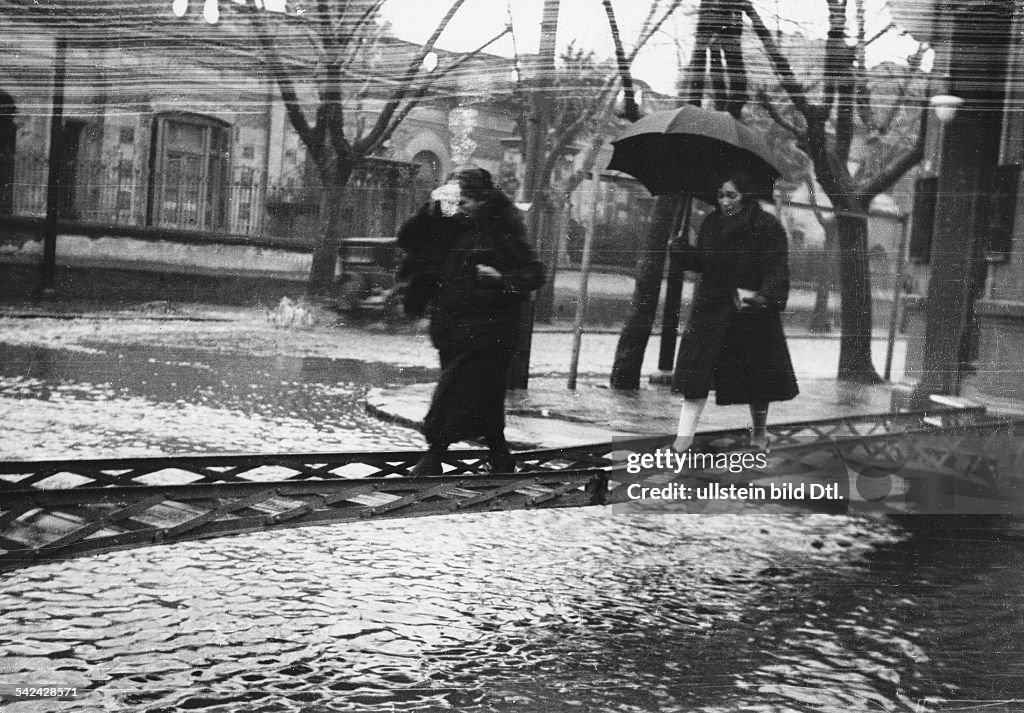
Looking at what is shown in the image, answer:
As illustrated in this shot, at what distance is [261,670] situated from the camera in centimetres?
241

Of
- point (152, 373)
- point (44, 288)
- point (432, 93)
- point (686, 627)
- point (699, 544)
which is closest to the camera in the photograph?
point (44, 288)

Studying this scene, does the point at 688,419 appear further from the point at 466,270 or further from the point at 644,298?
the point at 466,270

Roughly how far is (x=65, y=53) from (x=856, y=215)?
174cm

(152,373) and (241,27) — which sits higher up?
(241,27)

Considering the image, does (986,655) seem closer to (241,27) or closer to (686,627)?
(686,627)

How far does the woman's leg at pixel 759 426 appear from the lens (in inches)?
111

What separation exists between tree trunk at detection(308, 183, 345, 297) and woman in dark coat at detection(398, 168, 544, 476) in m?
0.14

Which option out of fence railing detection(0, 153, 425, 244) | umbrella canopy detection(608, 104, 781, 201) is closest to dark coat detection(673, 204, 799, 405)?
umbrella canopy detection(608, 104, 781, 201)

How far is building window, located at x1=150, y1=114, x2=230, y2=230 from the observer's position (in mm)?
2168

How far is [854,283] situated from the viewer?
8.68 ft

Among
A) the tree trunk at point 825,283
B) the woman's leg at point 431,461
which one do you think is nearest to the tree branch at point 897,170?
the tree trunk at point 825,283

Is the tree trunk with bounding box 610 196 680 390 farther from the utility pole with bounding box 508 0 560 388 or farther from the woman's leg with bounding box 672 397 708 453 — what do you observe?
the utility pole with bounding box 508 0 560 388

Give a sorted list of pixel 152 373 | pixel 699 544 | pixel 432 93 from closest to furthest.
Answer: pixel 432 93
pixel 152 373
pixel 699 544

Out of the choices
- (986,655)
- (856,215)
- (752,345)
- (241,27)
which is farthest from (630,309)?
(986,655)
